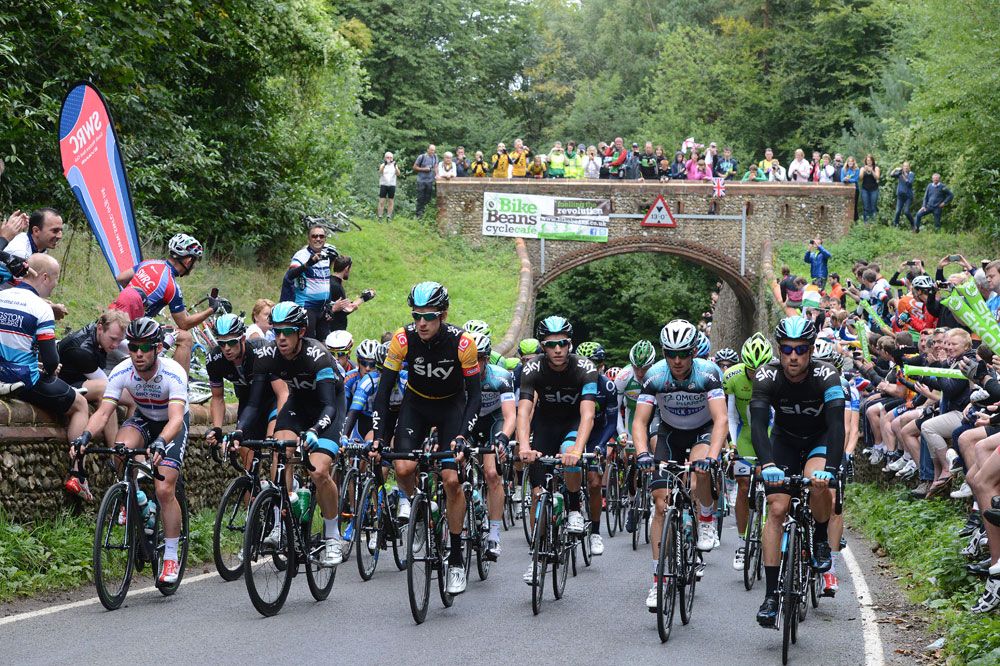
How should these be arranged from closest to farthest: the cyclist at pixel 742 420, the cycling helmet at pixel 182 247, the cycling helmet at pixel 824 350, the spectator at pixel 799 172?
the cycling helmet at pixel 824 350 → the cyclist at pixel 742 420 → the cycling helmet at pixel 182 247 → the spectator at pixel 799 172

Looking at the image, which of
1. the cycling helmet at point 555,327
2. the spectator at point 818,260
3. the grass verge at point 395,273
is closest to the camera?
the cycling helmet at point 555,327

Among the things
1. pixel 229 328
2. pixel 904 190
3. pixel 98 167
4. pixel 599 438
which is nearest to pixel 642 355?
pixel 599 438

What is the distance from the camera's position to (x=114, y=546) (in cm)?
946

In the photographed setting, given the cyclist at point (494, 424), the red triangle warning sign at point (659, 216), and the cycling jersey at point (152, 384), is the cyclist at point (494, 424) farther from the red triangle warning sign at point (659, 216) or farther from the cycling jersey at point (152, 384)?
the red triangle warning sign at point (659, 216)

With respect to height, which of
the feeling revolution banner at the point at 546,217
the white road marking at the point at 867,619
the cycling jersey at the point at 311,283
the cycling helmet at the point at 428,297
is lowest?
the white road marking at the point at 867,619

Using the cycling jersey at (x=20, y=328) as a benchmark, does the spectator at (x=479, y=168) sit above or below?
above

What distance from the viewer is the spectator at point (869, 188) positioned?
4191cm

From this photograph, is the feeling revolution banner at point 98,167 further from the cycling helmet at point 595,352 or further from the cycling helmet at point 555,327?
the cycling helmet at point 595,352

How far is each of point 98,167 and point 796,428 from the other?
27.1ft

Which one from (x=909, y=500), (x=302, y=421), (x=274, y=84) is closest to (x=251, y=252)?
(x=274, y=84)

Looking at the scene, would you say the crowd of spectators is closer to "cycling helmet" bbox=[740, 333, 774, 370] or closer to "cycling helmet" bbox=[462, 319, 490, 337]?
"cycling helmet" bbox=[740, 333, 774, 370]

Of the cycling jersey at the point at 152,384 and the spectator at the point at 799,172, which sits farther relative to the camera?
the spectator at the point at 799,172

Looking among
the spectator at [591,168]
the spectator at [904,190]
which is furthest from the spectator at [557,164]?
the spectator at [904,190]

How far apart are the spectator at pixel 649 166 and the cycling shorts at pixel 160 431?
3484 centimetres
